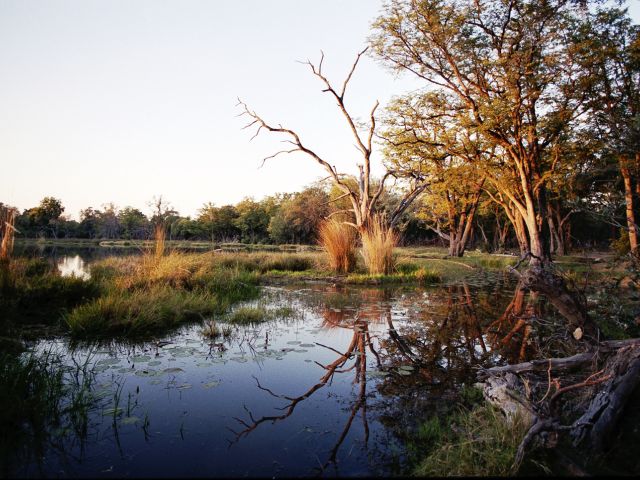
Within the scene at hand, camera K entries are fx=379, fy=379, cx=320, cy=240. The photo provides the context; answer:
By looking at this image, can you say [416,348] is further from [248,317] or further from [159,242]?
[159,242]

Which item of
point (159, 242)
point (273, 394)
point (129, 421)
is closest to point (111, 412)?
point (129, 421)

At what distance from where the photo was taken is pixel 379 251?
1128 centimetres

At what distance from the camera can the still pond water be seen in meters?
2.17

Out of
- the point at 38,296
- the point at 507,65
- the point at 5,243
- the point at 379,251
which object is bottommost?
the point at 38,296

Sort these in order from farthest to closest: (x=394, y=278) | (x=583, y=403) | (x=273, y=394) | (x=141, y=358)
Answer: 1. (x=394, y=278)
2. (x=141, y=358)
3. (x=273, y=394)
4. (x=583, y=403)

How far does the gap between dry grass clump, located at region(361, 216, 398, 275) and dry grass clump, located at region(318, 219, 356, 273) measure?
46cm

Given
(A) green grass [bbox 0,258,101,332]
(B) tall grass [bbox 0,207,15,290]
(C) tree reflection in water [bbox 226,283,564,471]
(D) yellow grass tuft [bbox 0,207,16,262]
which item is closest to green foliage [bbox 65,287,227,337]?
(A) green grass [bbox 0,258,101,332]

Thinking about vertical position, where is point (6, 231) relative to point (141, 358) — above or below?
above

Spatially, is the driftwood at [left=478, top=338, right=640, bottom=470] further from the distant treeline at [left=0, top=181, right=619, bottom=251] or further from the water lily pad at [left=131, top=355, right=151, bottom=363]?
the distant treeline at [left=0, top=181, right=619, bottom=251]

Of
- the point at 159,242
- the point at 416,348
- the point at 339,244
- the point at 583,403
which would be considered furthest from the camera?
the point at 339,244

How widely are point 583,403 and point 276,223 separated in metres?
45.2

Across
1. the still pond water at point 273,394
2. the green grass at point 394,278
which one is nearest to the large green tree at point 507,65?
the green grass at point 394,278

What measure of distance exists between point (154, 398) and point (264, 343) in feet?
5.74

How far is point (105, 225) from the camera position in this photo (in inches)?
2264
